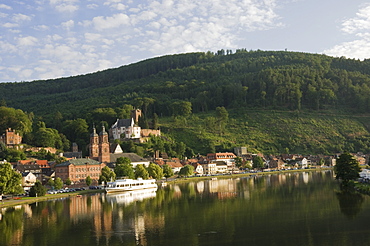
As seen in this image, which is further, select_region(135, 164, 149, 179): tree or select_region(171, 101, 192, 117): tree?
select_region(171, 101, 192, 117): tree

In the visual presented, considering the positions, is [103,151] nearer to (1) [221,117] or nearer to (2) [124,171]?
(2) [124,171]

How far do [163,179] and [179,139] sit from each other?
32350 mm

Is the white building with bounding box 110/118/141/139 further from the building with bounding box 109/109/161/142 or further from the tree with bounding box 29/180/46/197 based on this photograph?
the tree with bounding box 29/180/46/197

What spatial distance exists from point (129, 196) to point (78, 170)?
19.4m

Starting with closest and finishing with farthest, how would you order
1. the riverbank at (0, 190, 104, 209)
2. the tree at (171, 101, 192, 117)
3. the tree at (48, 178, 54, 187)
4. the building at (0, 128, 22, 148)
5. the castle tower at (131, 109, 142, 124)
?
the riverbank at (0, 190, 104, 209) → the tree at (48, 178, 54, 187) → the building at (0, 128, 22, 148) → the castle tower at (131, 109, 142, 124) → the tree at (171, 101, 192, 117)

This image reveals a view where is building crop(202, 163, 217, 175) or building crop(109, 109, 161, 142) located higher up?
building crop(109, 109, 161, 142)

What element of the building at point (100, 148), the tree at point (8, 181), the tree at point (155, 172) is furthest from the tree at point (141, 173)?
the tree at point (8, 181)

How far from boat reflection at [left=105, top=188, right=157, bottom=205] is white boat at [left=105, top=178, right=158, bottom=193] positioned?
45.2 inches

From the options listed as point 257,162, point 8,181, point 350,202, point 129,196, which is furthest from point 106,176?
point 257,162

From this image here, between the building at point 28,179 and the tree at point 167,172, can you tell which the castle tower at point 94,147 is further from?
the building at point 28,179

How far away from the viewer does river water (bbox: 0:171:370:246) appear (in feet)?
116

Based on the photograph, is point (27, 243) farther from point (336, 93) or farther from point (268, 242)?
point (336, 93)

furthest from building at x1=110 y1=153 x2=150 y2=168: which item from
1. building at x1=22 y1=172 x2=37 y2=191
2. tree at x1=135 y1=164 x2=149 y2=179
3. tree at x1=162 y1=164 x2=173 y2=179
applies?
building at x1=22 y1=172 x2=37 y2=191

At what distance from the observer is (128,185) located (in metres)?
79.5
